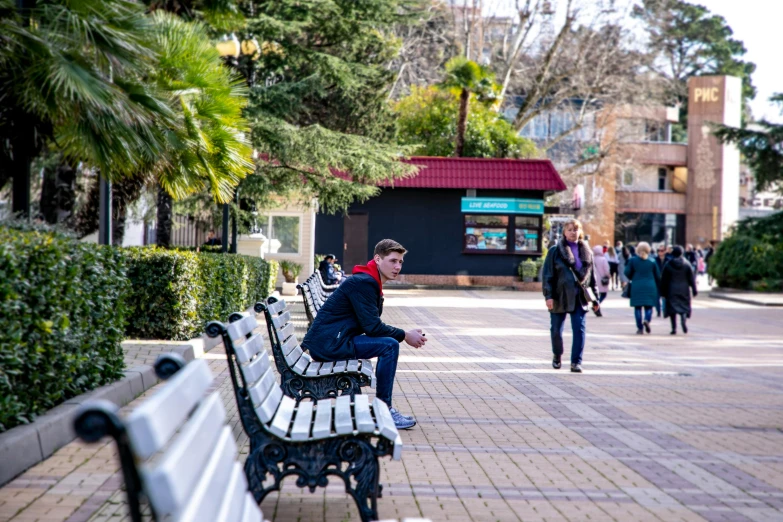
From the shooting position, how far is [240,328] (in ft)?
16.6

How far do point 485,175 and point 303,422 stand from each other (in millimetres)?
34166

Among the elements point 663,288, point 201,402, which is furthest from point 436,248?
point 201,402

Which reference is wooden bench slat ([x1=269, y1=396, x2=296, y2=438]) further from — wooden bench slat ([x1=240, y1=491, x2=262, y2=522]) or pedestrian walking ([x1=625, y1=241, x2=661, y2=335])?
pedestrian walking ([x1=625, y1=241, x2=661, y2=335])

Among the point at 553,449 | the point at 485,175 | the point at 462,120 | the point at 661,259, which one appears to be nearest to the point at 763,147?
the point at 485,175

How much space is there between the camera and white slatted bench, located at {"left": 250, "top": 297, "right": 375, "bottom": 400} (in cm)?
683

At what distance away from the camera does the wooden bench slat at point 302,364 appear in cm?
707

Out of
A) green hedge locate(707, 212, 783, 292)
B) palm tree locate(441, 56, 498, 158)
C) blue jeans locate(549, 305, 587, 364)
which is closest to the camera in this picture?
blue jeans locate(549, 305, 587, 364)

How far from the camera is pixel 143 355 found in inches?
412

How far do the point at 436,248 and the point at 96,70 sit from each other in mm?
29518

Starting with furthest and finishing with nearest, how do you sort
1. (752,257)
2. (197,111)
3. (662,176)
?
(662,176), (752,257), (197,111)

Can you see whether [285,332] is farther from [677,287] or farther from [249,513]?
[677,287]

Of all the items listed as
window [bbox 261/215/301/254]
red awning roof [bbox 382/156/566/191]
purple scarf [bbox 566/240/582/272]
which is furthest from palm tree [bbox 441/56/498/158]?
purple scarf [bbox 566/240/582/272]

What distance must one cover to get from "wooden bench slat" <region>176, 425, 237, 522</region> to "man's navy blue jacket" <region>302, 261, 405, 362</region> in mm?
4180

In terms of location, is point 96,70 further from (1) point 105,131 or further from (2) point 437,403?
(2) point 437,403
